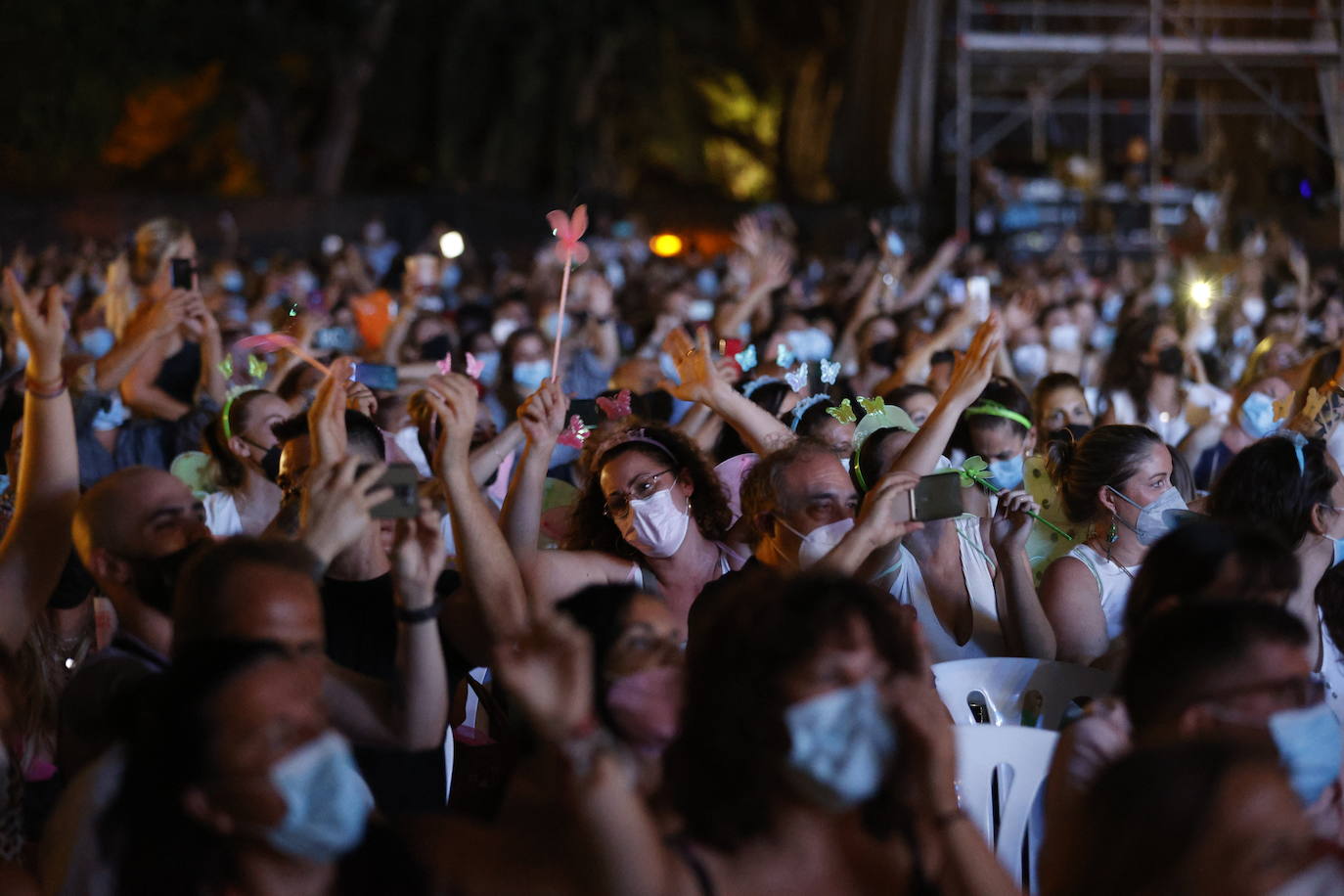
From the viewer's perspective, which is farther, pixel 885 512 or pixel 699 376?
pixel 699 376

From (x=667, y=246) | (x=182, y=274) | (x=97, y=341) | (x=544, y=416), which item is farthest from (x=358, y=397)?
(x=667, y=246)

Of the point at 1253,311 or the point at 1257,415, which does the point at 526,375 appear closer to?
the point at 1257,415

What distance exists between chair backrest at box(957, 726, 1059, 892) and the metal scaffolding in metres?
15.2

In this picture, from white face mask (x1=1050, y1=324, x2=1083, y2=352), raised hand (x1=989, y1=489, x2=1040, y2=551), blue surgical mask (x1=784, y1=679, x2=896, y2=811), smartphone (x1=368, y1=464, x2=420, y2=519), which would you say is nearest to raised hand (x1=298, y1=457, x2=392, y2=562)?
smartphone (x1=368, y1=464, x2=420, y2=519)

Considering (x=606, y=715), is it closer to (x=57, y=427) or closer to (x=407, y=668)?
(x=407, y=668)

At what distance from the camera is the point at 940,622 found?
14.4 ft

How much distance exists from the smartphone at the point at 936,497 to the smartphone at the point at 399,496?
4.09ft

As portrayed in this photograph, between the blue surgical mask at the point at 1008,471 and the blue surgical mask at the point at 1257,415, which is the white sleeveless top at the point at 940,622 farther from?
the blue surgical mask at the point at 1257,415

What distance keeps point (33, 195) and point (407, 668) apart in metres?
19.7

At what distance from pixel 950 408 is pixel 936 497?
745 millimetres

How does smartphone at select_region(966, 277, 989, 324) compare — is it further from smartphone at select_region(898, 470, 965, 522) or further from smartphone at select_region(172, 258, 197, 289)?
smartphone at select_region(898, 470, 965, 522)

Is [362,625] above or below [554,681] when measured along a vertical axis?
below

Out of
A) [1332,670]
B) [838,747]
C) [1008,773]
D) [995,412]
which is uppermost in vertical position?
[995,412]

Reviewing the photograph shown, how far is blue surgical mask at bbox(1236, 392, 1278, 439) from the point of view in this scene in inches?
248
